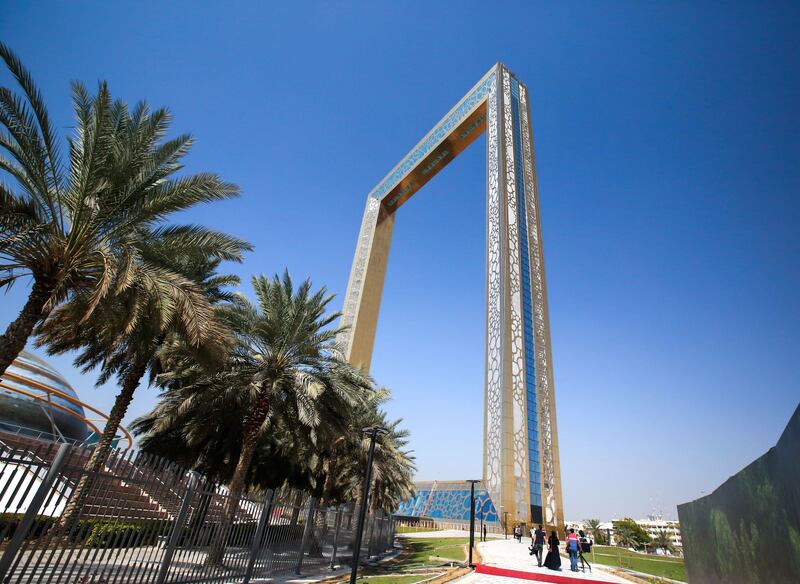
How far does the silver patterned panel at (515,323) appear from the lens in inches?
854

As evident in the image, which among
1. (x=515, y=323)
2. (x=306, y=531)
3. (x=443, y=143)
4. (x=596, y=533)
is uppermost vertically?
(x=443, y=143)

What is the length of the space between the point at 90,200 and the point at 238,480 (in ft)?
23.9

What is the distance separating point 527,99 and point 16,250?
33231mm

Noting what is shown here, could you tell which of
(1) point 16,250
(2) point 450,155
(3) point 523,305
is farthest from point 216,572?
(2) point 450,155

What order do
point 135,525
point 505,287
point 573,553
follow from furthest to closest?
point 505,287, point 573,553, point 135,525

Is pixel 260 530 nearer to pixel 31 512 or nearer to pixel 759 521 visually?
pixel 31 512

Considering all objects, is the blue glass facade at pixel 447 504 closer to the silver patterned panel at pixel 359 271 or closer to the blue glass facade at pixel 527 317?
the blue glass facade at pixel 527 317

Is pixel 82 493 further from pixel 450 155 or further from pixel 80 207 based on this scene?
pixel 450 155

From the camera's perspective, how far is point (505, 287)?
976 inches

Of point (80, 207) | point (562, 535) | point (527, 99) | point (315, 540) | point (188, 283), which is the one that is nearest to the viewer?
point (80, 207)


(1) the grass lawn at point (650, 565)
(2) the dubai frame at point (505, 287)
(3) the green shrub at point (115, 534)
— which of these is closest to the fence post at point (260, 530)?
(3) the green shrub at point (115, 534)

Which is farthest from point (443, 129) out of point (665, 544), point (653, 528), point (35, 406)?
point (653, 528)

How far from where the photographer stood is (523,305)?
25125mm

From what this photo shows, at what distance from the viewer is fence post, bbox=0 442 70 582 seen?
443 centimetres
